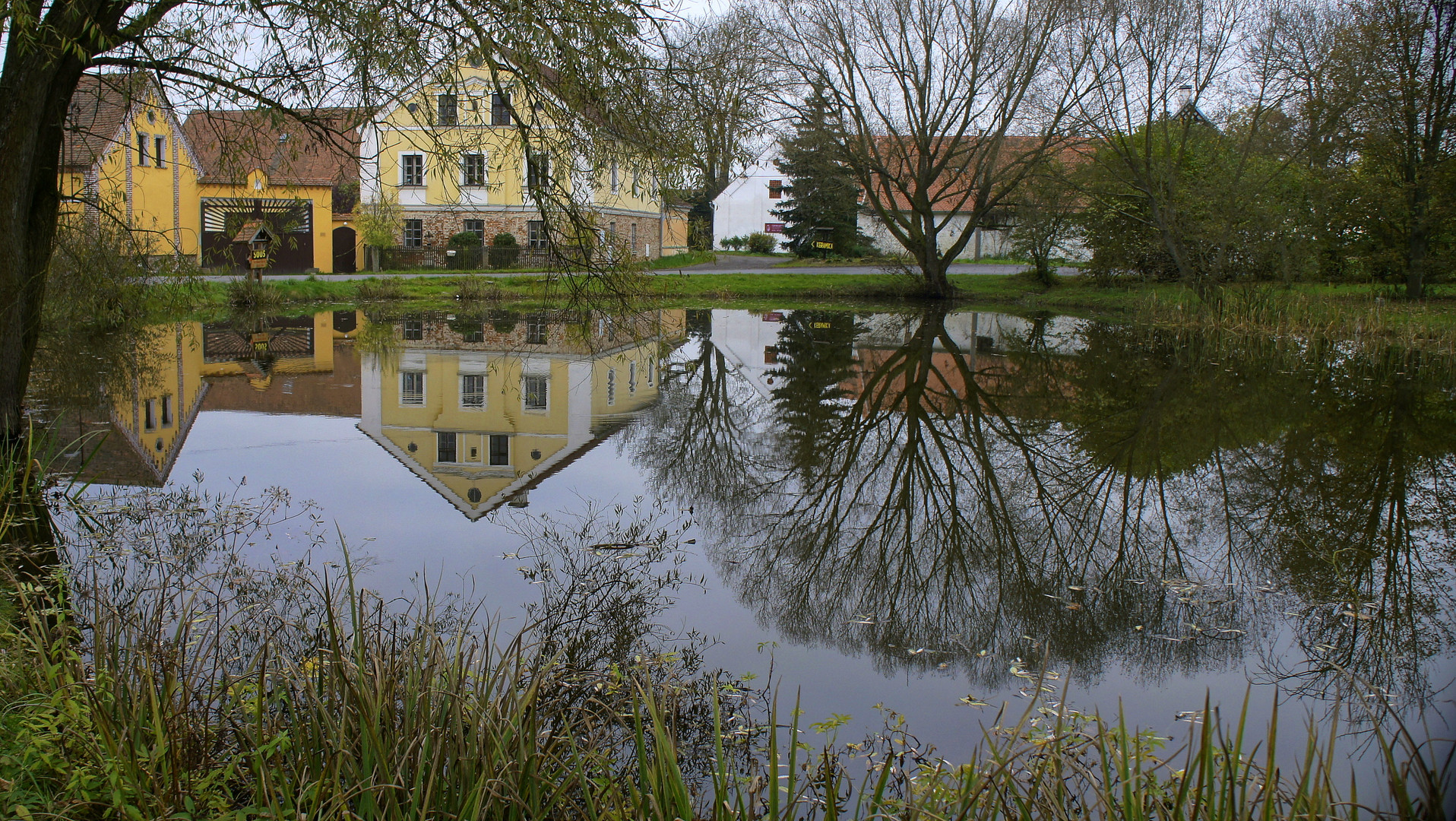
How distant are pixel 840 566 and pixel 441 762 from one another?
3.84 metres

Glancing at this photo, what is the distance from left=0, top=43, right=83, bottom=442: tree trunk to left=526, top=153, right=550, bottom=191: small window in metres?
3.08

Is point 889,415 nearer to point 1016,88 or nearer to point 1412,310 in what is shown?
point 1412,310

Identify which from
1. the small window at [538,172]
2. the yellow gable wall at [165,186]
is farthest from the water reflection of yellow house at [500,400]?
the yellow gable wall at [165,186]

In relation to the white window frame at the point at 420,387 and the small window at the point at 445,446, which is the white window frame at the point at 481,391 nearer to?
the white window frame at the point at 420,387

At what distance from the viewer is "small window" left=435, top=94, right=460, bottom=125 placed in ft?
24.3

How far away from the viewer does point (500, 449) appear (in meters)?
10.0

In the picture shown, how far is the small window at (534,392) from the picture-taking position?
41.2 ft

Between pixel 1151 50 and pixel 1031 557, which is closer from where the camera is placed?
pixel 1031 557

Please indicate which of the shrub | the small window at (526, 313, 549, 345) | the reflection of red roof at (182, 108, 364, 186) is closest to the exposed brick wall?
the small window at (526, 313, 549, 345)

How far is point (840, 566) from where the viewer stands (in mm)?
6594

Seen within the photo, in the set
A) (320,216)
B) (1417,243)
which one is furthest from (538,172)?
(320,216)

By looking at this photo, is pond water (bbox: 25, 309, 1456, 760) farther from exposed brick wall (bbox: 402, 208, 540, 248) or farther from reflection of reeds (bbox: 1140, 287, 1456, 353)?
exposed brick wall (bbox: 402, 208, 540, 248)

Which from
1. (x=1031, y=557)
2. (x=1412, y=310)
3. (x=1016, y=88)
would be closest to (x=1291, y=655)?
(x=1031, y=557)

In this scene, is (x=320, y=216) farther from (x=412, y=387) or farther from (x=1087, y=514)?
(x=1087, y=514)
